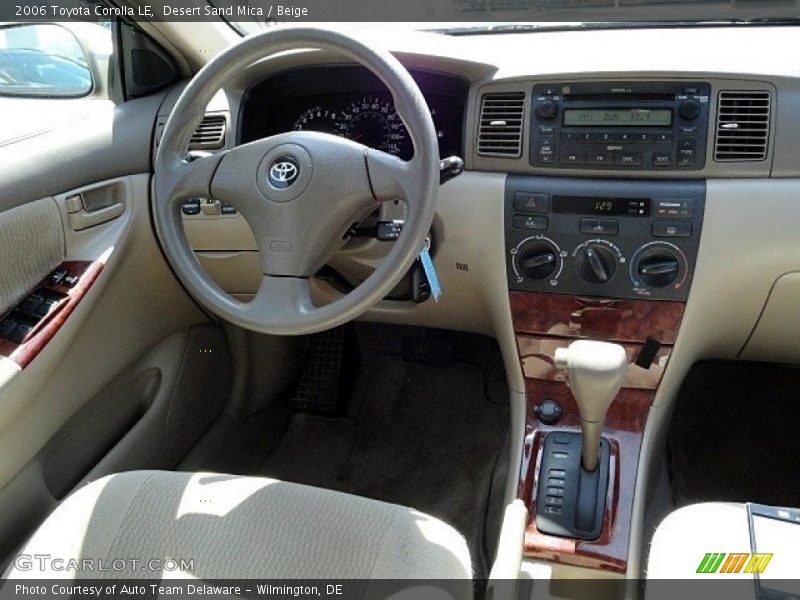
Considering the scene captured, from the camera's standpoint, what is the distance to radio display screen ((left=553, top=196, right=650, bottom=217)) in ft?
4.78

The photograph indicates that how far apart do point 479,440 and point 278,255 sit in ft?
3.82

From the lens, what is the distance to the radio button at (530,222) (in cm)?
151

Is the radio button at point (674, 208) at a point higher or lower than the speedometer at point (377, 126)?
lower

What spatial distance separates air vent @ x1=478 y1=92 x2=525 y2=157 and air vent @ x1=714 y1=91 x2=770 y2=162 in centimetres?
36

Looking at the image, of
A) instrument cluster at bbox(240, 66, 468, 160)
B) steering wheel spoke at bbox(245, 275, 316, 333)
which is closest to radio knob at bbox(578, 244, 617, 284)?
instrument cluster at bbox(240, 66, 468, 160)

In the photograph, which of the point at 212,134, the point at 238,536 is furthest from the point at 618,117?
the point at 238,536

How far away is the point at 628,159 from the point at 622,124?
0.22ft

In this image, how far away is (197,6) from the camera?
1.63 metres

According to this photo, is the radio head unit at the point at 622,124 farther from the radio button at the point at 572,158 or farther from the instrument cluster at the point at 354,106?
the instrument cluster at the point at 354,106

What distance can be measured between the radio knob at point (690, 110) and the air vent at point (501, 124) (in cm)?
29

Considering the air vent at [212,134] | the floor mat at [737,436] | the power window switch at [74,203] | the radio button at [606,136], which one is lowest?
the floor mat at [737,436]

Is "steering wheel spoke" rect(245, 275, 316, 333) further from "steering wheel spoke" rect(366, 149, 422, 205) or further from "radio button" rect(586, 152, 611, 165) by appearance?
"radio button" rect(586, 152, 611, 165)

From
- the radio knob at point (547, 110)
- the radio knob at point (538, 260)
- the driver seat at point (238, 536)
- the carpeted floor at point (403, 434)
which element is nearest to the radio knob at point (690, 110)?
the radio knob at point (547, 110)

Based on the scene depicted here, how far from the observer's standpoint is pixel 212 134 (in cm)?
165
